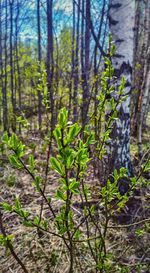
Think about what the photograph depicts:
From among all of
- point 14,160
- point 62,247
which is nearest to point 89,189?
point 62,247

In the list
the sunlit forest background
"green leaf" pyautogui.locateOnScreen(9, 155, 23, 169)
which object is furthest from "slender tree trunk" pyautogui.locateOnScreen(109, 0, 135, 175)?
"green leaf" pyautogui.locateOnScreen(9, 155, 23, 169)

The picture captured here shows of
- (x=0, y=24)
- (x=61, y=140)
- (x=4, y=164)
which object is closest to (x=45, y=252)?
(x=61, y=140)

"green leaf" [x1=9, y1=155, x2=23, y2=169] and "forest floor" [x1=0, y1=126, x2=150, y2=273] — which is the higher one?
"green leaf" [x1=9, y1=155, x2=23, y2=169]

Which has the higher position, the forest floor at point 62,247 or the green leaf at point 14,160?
the green leaf at point 14,160

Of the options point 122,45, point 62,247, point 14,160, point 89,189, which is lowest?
point 62,247

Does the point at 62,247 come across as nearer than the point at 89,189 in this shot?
Yes

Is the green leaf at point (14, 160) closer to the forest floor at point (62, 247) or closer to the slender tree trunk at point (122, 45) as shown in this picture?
the forest floor at point (62, 247)

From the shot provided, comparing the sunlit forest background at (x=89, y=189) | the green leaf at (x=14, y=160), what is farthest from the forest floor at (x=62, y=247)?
the green leaf at (x=14, y=160)

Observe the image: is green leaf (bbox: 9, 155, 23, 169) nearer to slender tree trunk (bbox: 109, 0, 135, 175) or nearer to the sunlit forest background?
the sunlit forest background

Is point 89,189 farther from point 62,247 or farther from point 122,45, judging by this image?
point 122,45

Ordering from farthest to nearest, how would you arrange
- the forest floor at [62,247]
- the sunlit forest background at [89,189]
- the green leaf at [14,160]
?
the forest floor at [62,247] < the sunlit forest background at [89,189] < the green leaf at [14,160]

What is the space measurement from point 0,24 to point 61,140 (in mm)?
5209

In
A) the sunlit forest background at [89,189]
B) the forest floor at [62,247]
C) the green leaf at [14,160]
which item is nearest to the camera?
the green leaf at [14,160]

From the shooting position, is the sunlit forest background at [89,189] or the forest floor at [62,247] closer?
the sunlit forest background at [89,189]
